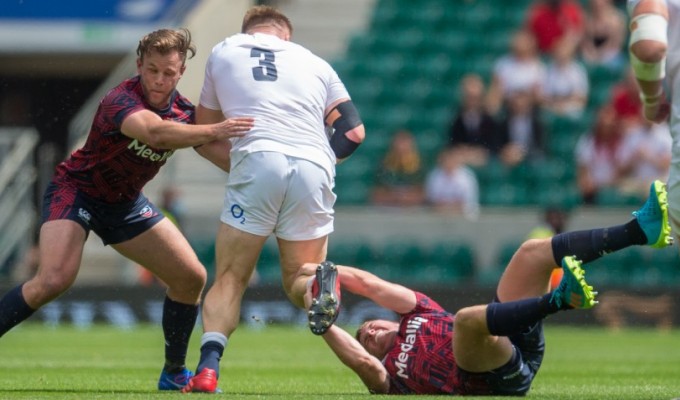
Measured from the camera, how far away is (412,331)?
7.15 metres

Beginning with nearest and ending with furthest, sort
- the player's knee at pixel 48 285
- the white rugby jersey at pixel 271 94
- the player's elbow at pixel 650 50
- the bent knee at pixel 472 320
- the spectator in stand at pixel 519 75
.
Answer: the player's elbow at pixel 650 50 < the bent knee at pixel 472 320 < the white rugby jersey at pixel 271 94 < the player's knee at pixel 48 285 < the spectator in stand at pixel 519 75

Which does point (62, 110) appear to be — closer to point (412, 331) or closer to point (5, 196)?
point (5, 196)

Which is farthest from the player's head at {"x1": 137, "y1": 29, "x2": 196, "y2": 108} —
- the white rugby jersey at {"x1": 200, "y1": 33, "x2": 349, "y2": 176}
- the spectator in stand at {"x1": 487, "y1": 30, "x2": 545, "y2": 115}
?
the spectator in stand at {"x1": 487, "y1": 30, "x2": 545, "y2": 115}

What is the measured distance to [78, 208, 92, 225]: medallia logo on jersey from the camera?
25.5ft

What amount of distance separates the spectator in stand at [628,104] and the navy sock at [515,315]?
37.2 feet

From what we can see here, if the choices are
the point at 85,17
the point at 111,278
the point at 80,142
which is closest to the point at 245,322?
the point at 111,278

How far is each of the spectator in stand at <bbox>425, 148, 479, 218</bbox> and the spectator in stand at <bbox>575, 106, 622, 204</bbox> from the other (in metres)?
1.46

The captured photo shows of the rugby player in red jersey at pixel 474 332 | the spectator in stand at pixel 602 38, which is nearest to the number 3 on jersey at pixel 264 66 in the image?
the rugby player in red jersey at pixel 474 332

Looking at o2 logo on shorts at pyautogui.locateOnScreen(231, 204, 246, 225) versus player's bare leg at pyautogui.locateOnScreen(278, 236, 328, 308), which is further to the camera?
player's bare leg at pyautogui.locateOnScreen(278, 236, 328, 308)

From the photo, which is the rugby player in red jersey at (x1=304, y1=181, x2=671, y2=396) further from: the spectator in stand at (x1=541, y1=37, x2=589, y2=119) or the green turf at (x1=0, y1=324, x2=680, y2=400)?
the spectator in stand at (x1=541, y1=37, x2=589, y2=119)

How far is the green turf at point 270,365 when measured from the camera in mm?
7609

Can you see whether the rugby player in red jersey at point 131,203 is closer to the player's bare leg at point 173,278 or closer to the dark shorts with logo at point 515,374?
the player's bare leg at point 173,278

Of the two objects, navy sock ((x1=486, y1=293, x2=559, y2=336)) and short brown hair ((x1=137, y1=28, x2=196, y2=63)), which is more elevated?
short brown hair ((x1=137, y1=28, x2=196, y2=63))

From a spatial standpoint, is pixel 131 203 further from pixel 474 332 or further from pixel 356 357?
pixel 474 332
